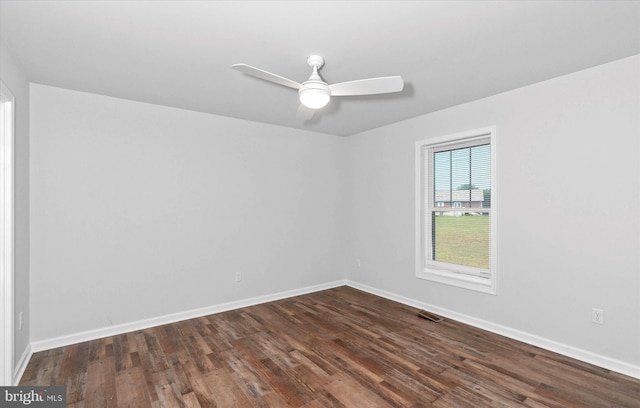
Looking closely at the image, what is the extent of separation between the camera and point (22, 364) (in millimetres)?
2553

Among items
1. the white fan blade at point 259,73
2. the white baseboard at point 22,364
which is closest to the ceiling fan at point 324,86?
the white fan blade at point 259,73

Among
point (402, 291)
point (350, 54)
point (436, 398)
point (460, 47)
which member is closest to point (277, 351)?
point (436, 398)

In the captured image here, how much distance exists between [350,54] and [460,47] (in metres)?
0.80

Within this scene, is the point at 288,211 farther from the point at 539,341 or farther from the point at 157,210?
the point at 539,341

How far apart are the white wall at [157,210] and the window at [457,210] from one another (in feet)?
5.35

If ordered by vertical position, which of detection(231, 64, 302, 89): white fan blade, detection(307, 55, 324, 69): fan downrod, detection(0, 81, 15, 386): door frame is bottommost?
detection(0, 81, 15, 386): door frame

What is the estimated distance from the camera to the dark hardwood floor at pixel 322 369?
2180mm

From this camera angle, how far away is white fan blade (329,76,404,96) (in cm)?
215

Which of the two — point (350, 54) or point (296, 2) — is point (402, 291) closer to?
point (350, 54)

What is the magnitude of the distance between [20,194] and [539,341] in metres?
4.75

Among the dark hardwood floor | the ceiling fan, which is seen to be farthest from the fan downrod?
the dark hardwood floor

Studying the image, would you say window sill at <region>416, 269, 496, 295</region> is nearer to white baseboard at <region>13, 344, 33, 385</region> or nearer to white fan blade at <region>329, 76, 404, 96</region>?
white fan blade at <region>329, 76, 404, 96</region>

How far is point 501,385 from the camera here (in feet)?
7.62

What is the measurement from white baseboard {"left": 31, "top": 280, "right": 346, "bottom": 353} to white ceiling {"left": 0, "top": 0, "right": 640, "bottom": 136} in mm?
2420
